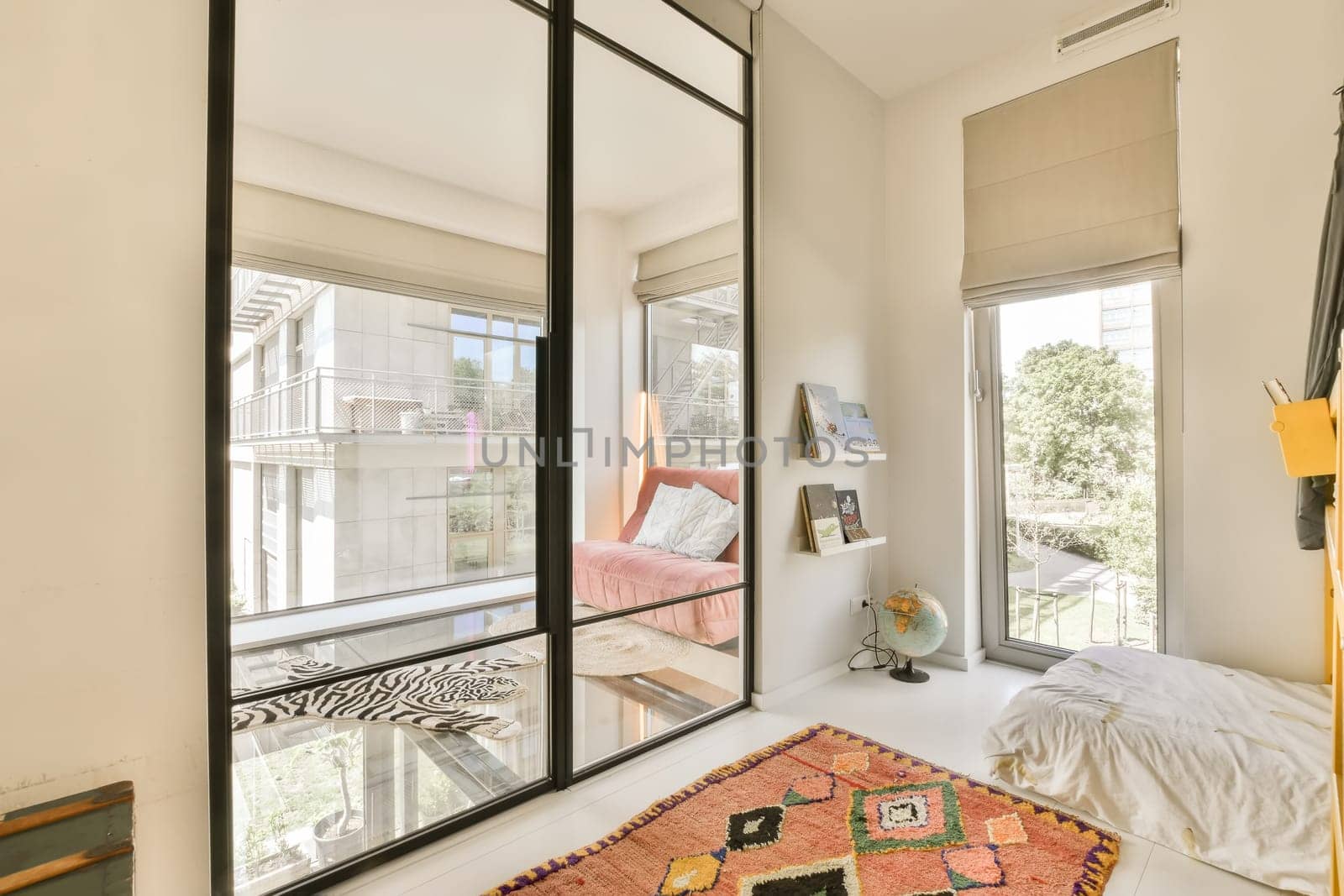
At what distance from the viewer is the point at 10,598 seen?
43.9 inches

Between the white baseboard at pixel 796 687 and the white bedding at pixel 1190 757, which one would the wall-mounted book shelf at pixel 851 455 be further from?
the white bedding at pixel 1190 757

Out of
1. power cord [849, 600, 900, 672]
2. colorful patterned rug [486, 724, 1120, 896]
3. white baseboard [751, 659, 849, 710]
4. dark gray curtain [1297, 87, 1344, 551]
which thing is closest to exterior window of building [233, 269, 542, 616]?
colorful patterned rug [486, 724, 1120, 896]

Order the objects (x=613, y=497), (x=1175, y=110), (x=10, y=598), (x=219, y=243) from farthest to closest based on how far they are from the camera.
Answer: (x=1175, y=110), (x=613, y=497), (x=219, y=243), (x=10, y=598)

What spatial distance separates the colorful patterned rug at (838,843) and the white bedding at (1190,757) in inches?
4.9

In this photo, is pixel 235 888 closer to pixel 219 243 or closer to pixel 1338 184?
pixel 219 243

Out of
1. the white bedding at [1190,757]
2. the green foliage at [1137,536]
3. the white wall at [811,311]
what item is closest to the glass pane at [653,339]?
the white wall at [811,311]

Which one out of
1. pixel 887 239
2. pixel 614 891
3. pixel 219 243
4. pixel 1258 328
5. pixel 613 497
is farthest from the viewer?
pixel 887 239

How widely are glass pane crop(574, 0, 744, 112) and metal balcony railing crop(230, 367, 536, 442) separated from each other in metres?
1.25

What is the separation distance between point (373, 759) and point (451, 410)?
943mm

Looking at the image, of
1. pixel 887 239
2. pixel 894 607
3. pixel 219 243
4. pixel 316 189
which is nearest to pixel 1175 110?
pixel 887 239

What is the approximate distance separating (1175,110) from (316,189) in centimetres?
303

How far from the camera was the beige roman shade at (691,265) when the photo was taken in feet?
7.09

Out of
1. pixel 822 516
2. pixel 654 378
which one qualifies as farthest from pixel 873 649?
pixel 654 378

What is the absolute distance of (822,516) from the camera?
2744 millimetres
